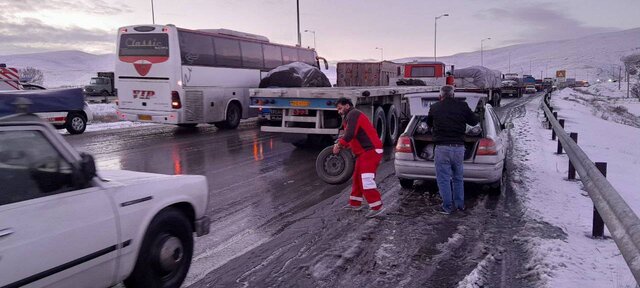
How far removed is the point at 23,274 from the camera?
271 cm

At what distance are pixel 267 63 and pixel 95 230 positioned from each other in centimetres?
1707

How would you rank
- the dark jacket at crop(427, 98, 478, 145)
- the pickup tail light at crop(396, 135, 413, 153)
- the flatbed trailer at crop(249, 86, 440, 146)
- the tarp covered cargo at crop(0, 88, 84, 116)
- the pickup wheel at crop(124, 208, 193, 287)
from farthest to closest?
the flatbed trailer at crop(249, 86, 440, 146), the pickup tail light at crop(396, 135, 413, 153), the dark jacket at crop(427, 98, 478, 145), the pickup wheel at crop(124, 208, 193, 287), the tarp covered cargo at crop(0, 88, 84, 116)

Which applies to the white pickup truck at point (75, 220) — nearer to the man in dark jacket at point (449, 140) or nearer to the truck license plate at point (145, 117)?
the man in dark jacket at point (449, 140)

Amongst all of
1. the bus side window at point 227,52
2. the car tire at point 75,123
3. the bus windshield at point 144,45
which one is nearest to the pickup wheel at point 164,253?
the bus windshield at point 144,45

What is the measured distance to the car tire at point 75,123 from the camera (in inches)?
632

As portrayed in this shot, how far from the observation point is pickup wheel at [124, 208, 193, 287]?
3.75 m

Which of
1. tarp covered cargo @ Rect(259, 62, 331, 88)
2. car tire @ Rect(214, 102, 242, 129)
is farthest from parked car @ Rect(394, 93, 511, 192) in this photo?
car tire @ Rect(214, 102, 242, 129)

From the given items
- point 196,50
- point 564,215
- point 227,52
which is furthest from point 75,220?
point 227,52

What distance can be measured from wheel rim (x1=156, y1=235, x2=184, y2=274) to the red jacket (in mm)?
3196

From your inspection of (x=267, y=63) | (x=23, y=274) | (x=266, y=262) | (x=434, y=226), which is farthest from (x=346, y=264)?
(x=267, y=63)

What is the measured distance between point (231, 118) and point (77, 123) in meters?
4.87

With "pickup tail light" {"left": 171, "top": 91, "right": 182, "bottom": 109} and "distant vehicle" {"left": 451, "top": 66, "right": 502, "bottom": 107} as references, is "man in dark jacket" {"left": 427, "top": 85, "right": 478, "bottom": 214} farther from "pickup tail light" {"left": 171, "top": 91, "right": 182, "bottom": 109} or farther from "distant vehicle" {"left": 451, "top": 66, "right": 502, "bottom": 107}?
"distant vehicle" {"left": 451, "top": 66, "right": 502, "bottom": 107}

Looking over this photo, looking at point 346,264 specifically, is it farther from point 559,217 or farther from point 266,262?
point 559,217

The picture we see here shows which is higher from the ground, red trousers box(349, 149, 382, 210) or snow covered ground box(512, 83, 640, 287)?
red trousers box(349, 149, 382, 210)
